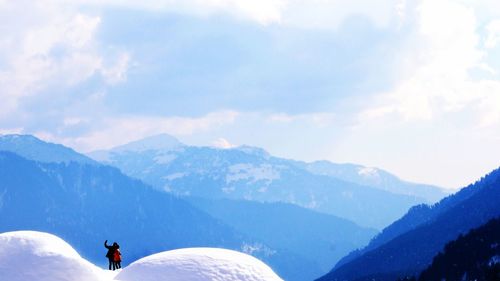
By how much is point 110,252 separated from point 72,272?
20.8 ft

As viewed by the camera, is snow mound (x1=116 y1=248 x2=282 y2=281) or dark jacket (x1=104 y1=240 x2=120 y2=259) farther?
dark jacket (x1=104 y1=240 x2=120 y2=259)

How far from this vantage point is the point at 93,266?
47.4 feet

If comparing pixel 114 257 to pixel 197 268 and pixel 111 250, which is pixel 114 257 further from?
pixel 197 268

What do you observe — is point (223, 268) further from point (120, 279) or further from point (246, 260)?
point (120, 279)

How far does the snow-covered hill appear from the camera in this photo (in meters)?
13.9

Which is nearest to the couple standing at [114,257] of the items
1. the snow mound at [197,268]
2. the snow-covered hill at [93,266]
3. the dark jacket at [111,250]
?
the dark jacket at [111,250]

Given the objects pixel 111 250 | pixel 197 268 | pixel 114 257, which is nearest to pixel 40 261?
pixel 197 268

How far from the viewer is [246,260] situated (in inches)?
590

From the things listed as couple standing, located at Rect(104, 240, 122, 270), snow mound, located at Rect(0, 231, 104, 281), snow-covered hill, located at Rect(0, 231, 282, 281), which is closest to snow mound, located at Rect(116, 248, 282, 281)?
snow-covered hill, located at Rect(0, 231, 282, 281)

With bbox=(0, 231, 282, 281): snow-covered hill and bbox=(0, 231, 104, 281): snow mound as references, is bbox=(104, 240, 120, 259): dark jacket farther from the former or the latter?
bbox=(0, 231, 104, 281): snow mound

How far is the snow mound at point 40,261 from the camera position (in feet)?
45.5

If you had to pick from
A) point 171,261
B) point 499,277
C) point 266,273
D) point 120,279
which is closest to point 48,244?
point 120,279

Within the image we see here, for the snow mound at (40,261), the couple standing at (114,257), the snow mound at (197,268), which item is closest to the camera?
the snow mound at (40,261)

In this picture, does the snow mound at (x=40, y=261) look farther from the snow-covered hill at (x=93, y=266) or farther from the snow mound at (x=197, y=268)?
the snow mound at (x=197, y=268)
